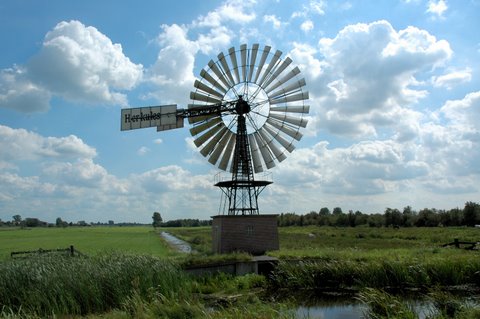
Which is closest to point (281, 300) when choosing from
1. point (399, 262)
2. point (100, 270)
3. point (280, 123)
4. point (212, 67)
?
point (399, 262)

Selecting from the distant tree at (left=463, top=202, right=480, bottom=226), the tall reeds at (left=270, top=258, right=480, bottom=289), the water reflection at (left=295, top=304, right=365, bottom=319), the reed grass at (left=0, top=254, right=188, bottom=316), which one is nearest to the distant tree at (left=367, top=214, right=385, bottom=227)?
the distant tree at (left=463, top=202, right=480, bottom=226)

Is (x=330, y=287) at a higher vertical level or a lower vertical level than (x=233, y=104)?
lower

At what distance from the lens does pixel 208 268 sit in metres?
23.0

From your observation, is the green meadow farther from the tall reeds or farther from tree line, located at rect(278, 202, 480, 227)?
tree line, located at rect(278, 202, 480, 227)

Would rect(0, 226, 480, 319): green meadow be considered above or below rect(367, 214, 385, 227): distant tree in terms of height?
below

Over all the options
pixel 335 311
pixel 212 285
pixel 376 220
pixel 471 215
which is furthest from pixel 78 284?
pixel 376 220

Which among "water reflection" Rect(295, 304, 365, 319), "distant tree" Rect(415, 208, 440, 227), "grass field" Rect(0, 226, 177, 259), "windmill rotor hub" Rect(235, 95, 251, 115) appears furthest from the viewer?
"distant tree" Rect(415, 208, 440, 227)

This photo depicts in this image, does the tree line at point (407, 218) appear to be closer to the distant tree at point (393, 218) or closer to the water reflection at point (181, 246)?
the distant tree at point (393, 218)

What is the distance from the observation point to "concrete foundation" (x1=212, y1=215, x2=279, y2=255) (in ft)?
90.1

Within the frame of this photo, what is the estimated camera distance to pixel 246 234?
27766 millimetres

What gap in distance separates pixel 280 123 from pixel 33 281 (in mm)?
18351

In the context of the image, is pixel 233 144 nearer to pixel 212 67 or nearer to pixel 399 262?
pixel 212 67

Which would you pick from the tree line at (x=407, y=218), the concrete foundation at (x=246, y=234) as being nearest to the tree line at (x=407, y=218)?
the tree line at (x=407, y=218)

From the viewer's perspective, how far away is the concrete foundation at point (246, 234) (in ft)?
90.1
